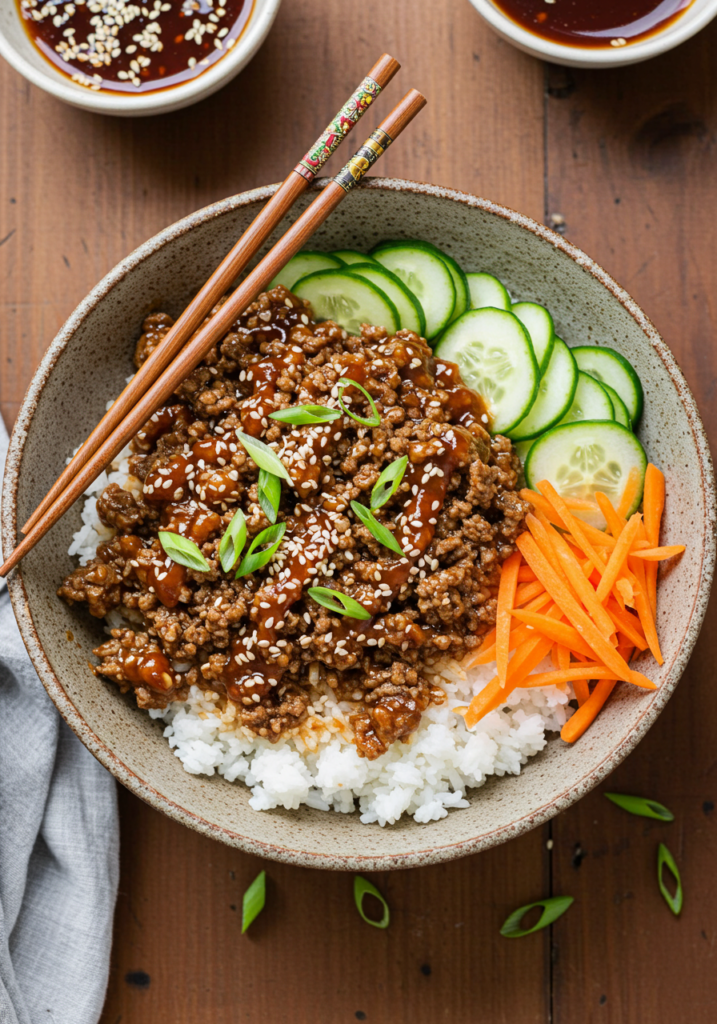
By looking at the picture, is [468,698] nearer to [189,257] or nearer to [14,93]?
[189,257]

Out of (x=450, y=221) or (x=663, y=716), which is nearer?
(x=450, y=221)

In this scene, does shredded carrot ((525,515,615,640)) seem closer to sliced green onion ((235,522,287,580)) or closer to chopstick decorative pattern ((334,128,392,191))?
sliced green onion ((235,522,287,580))

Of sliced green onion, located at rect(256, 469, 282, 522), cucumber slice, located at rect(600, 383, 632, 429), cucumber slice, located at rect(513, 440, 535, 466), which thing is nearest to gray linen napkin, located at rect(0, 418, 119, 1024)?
sliced green onion, located at rect(256, 469, 282, 522)

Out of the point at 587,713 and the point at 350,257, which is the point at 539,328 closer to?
the point at 350,257

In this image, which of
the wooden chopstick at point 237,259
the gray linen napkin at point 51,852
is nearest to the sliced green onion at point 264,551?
the wooden chopstick at point 237,259

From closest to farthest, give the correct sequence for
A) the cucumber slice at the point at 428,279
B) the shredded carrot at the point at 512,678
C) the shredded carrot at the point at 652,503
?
the shredded carrot at the point at 512,678 < the shredded carrot at the point at 652,503 < the cucumber slice at the point at 428,279

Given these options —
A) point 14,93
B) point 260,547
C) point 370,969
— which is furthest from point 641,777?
point 14,93

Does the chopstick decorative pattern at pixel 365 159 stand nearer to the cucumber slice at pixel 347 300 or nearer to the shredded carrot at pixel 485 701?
the cucumber slice at pixel 347 300
